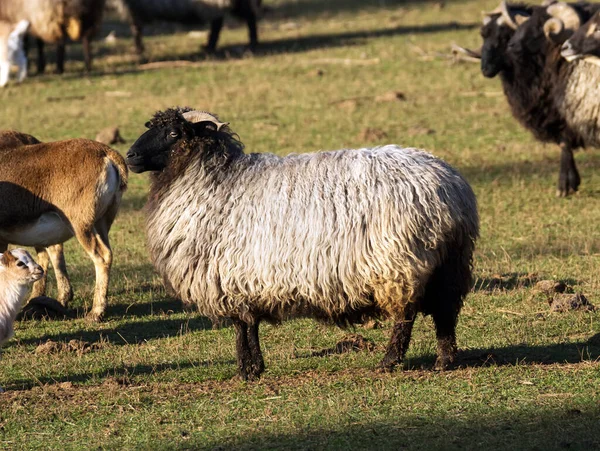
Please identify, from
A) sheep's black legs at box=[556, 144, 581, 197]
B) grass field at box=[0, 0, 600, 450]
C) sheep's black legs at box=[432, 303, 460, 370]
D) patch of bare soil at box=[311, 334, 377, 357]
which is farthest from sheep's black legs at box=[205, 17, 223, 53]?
sheep's black legs at box=[432, 303, 460, 370]

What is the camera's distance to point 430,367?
26.1ft

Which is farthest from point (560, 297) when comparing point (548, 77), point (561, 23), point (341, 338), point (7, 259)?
point (561, 23)

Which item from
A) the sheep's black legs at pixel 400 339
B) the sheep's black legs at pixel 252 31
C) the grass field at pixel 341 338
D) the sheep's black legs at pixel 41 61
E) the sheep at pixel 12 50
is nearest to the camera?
the grass field at pixel 341 338

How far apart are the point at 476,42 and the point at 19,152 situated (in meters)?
14.7

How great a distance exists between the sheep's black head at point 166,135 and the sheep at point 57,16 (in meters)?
14.1

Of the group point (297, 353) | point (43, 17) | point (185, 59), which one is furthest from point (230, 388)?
point (185, 59)

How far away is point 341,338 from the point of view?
29.5ft

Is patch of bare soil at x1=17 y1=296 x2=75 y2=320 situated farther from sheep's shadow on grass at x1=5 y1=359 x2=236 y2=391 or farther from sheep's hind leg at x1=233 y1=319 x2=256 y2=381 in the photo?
sheep's hind leg at x1=233 y1=319 x2=256 y2=381

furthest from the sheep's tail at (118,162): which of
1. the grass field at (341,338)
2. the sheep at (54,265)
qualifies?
the grass field at (341,338)

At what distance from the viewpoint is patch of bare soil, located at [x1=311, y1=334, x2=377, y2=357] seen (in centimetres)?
855

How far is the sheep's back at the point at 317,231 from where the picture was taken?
739cm

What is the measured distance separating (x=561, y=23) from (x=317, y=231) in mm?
7985

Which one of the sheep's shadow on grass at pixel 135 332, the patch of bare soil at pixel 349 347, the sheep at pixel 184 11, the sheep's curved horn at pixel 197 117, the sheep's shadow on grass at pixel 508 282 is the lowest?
the sheep's shadow on grass at pixel 135 332

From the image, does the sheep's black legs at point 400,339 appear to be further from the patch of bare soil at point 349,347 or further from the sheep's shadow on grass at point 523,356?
the patch of bare soil at point 349,347
